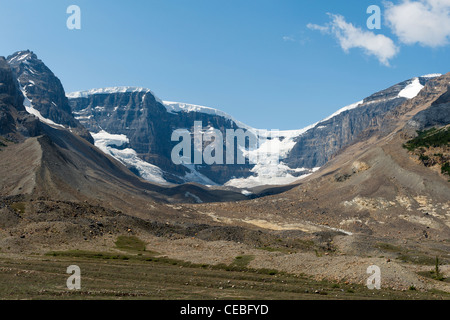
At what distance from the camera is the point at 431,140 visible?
6550 inches

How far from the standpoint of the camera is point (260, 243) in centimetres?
7612

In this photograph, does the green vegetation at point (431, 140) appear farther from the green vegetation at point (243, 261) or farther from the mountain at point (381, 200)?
the green vegetation at point (243, 261)

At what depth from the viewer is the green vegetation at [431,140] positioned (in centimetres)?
16188

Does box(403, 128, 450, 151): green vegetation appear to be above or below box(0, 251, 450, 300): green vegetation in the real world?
above

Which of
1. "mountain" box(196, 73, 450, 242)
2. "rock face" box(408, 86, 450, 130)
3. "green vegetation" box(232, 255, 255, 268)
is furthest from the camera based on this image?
"rock face" box(408, 86, 450, 130)

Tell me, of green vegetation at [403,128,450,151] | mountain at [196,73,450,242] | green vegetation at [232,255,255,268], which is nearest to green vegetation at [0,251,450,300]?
green vegetation at [232,255,255,268]

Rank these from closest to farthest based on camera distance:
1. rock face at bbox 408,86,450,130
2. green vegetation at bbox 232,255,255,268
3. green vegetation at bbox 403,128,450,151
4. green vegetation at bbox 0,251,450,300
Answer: green vegetation at bbox 0,251,450,300 → green vegetation at bbox 232,255,255,268 → green vegetation at bbox 403,128,450,151 → rock face at bbox 408,86,450,130

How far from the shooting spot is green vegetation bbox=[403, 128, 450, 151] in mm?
161875

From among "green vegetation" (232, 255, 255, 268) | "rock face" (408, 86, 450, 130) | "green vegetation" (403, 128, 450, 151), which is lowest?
"green vegetation" (232, 255, 255, 268)

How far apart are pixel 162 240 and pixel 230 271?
86.1 ft

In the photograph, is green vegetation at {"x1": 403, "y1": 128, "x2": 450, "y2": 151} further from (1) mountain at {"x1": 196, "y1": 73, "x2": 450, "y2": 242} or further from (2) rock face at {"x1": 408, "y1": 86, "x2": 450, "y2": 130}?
(2) rock face at {"x1": 408, "y1": 86, "x2": 450, "y2": 130}

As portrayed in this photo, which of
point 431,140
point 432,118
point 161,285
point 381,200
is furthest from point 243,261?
point 432,118

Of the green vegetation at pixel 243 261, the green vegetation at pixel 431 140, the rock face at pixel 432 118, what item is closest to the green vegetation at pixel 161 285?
the green vegetation at pixel 243 261
